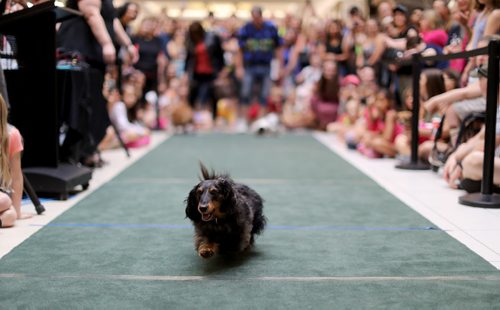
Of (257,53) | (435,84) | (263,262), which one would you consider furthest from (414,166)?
(257,53)

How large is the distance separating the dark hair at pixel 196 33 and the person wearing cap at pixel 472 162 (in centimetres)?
713

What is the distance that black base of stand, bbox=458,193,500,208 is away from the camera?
4.30 meters

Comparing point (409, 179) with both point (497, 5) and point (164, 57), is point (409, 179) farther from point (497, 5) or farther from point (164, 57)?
point (164, 57)

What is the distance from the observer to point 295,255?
3.19 metres

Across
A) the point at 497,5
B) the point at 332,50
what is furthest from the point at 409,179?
the point at 332,50

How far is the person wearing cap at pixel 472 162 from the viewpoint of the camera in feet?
15.0

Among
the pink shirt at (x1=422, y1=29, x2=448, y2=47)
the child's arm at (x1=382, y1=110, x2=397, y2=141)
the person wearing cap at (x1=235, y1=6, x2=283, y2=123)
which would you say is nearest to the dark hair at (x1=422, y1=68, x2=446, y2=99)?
the child's arm at (x1=382, y1=110, x2=397, y2=141)

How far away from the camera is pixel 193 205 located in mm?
2881

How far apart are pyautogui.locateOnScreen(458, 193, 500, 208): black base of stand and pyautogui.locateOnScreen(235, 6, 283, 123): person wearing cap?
300 inches

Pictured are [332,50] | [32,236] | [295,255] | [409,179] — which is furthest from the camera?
[332,50]

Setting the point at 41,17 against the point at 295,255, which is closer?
the point at 295,255

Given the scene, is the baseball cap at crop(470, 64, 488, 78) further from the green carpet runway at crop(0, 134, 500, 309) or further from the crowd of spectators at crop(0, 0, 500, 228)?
the green carpet runway at crop(0, 134, 500, 309)

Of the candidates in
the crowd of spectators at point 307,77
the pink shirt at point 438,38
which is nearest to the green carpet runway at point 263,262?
the crowd of spectators at point 307,77

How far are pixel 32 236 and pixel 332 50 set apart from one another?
343 inches
